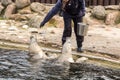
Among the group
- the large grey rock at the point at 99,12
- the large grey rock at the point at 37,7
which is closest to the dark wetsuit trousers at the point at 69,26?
the large grey rock at the point at 99,12

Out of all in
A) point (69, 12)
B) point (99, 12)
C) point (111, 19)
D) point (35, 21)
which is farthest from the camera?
point (99, 12)

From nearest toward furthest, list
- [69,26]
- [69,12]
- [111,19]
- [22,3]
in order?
[69,12] < [69,26] < [111,19] < [22,3]

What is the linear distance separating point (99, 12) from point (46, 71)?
19.7 ft

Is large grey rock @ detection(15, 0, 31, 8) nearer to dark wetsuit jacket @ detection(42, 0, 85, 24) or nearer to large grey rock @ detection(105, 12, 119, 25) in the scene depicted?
large grey rock @ detection(105, 12, 119, 25)

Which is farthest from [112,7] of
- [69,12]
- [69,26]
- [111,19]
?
[69,12]

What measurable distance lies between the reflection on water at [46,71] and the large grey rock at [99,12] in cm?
502

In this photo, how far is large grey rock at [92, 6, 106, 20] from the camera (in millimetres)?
15141

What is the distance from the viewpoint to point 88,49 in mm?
11469

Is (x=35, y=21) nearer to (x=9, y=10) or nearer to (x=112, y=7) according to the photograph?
(x=9, y=10)

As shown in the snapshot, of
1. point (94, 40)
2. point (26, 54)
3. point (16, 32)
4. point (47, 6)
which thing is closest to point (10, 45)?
point (26, 54)

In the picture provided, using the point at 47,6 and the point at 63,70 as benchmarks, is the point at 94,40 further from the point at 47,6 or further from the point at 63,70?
the point at 47,6

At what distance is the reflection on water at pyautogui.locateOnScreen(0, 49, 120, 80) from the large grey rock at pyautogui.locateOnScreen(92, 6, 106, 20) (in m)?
5.02

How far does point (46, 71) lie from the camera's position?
31.5ft

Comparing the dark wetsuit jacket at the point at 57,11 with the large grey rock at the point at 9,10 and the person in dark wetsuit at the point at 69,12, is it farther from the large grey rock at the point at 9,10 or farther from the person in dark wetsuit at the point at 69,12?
the large grey rock at the point at 9,10
